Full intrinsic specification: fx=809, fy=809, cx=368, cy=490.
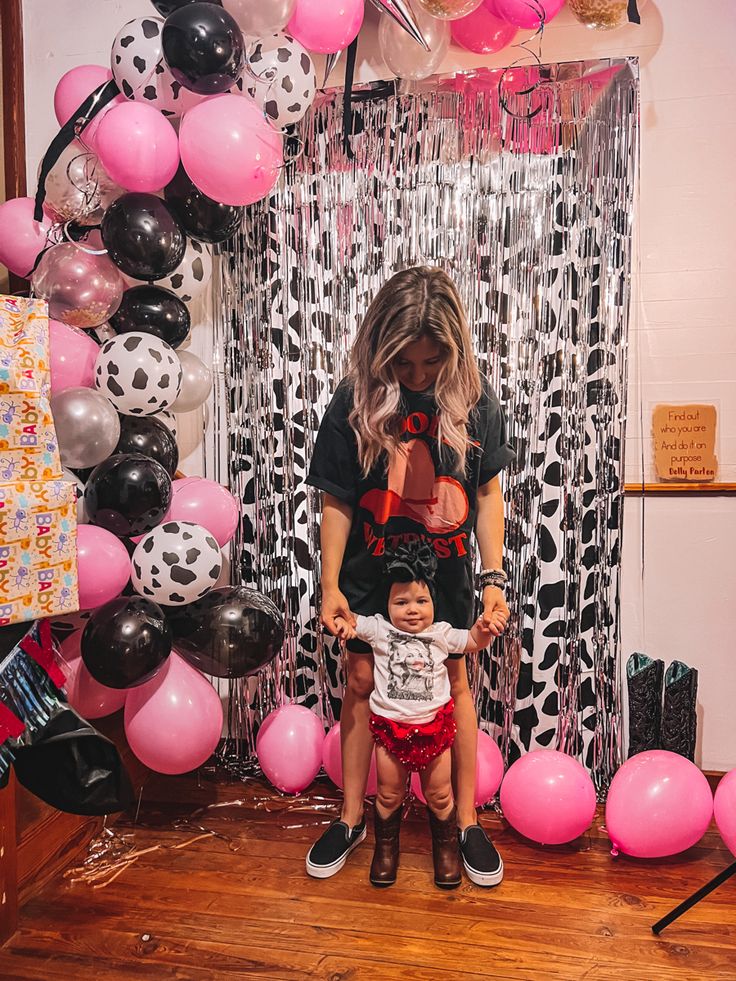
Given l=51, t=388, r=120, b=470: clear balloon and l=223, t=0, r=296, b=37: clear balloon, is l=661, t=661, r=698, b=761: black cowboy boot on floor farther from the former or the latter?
l=223, t=0, r=296, b=37: clear balloon

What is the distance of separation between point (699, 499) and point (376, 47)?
64.2 inches

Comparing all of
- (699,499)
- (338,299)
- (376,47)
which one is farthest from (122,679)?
(376,47)

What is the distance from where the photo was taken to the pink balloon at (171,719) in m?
1.97

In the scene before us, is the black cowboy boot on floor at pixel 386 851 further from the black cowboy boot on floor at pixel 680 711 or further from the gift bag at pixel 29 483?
the gift bag at pixel 29 483

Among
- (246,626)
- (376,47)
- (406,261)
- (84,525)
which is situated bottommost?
(246,626)

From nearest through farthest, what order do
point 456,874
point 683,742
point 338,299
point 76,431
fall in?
point 76,431 < point 456,874 < point 683,742 < point 338,299

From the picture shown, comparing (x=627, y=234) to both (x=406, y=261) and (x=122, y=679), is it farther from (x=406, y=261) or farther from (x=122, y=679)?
(x=122, y=679)

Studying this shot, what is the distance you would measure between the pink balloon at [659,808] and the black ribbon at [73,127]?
2.06m

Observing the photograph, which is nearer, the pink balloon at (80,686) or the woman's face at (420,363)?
the pink balloon at (80,686)

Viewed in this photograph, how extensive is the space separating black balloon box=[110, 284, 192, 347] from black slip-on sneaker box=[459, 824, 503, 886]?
1.51 m

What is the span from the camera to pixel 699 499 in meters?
2.37

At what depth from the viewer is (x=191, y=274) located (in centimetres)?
222

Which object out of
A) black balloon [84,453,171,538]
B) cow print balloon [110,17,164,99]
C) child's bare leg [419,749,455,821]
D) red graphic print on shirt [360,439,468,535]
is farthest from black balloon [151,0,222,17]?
child's bare leg [419,749,455,821]

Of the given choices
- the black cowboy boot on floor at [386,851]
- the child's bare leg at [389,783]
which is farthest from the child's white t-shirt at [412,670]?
the black cowboy boot on floor at [386,851]
